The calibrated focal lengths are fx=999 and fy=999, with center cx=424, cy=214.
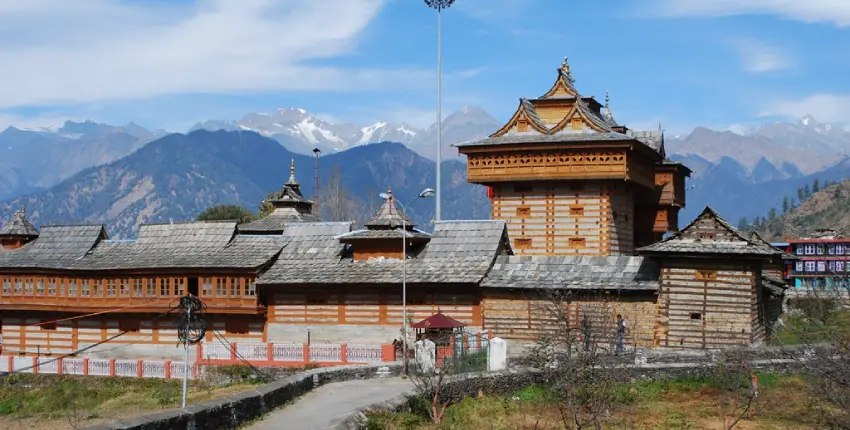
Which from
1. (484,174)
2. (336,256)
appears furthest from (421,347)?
(484,174)

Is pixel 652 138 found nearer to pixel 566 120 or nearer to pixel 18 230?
pixel 566 120

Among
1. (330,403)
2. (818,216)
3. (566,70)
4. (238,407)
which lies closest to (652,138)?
(566,70)

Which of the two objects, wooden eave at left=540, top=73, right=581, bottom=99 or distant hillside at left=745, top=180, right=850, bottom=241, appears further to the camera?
distant hillside at left=745, top=180, right=850, bottom=241

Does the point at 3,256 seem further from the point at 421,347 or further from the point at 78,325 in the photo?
the point at 421,347

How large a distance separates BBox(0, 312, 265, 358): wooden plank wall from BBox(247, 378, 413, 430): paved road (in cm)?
1495

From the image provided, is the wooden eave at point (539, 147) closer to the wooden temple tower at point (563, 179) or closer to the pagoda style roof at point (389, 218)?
the wooden temple tower at point (563, 179)

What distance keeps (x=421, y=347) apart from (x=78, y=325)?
66.1ft

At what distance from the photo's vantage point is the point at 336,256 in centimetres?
3875

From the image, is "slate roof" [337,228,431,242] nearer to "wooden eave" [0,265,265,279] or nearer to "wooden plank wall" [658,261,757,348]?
"wooden eave" [0,265,265,279]

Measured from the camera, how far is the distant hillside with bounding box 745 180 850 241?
133750mm

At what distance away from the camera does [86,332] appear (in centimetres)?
4116

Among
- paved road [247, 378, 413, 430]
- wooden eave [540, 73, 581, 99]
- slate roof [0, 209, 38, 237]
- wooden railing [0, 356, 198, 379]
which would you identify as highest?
wooden eave [540, 73, 581, 99]

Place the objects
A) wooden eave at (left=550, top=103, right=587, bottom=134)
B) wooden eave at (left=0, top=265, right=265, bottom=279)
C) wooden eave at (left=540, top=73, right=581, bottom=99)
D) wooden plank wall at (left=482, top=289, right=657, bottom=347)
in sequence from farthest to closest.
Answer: wooden eave at (left=540, top=73, right=581, bottom=99) → wooden eave at (left=550, top=103, right=587, bottom=134) → wooden eave at (left=0, top=265, right=265, bottom=279) → wooden plank wall at (left=482, top=289, right=657, bottom=347)

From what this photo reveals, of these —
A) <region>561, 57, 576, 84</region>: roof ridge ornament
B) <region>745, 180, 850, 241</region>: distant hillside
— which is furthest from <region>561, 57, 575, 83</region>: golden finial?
<region>745, 180, 850, 241</region>: distant hillside
